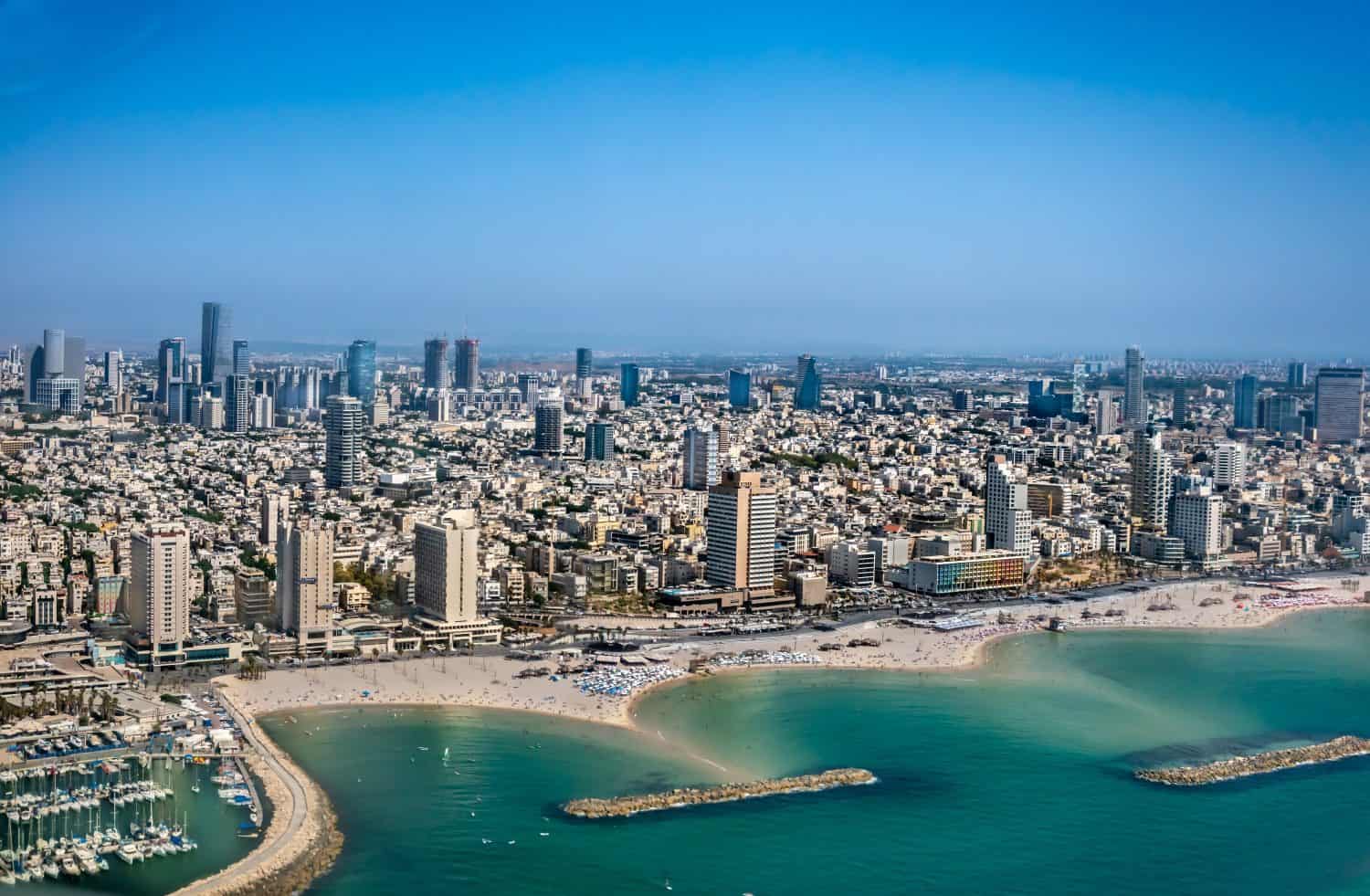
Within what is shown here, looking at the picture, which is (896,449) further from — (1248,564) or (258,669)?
(258,669)

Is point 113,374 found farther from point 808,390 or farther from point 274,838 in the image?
point 274,838

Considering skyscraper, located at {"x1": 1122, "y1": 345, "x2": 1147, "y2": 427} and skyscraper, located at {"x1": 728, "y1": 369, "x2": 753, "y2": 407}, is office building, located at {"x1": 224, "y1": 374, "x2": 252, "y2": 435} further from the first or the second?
skyscraper, located at {"x1": 1122, "y1": 345, "x2": 1147, "y2": 427}

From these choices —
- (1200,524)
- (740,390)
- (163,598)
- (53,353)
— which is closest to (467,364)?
(740,390)

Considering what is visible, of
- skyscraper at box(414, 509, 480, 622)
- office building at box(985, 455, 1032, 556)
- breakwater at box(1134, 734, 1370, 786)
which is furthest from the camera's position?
office building at box(985, 455, 1032, 556)

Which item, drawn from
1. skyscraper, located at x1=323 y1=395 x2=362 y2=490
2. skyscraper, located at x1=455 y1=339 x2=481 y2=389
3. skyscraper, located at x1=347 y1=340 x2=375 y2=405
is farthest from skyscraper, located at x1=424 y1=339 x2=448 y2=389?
skyscraper, located at x1=323 y1=395 x2=362 y2=490

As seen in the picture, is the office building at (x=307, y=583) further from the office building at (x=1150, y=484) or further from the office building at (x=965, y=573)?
the office building at (x=1150, y=484)
